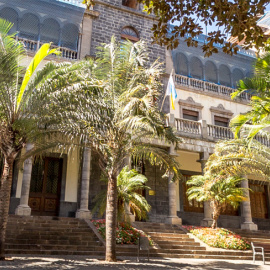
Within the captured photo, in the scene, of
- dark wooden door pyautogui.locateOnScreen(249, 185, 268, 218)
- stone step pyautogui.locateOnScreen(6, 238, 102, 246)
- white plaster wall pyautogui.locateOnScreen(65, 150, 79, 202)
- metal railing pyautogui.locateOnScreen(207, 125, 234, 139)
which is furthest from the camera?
dark wooden door pyautogui.locateOnScreen(249, 185, 268, 218)

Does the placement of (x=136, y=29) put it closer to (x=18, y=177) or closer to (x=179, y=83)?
(x=179, y=83)

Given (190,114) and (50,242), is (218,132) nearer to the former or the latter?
(190,114)

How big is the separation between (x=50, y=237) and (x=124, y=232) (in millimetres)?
2977

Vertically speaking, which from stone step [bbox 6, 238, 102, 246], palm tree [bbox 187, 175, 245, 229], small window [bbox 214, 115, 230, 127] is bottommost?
stone step [bbox 6, 238, 102, 246]

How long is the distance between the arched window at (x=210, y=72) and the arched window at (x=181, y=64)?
5.92 feet

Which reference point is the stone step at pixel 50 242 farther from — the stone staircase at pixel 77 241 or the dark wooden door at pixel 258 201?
the dark wooden door at pixel 258 201

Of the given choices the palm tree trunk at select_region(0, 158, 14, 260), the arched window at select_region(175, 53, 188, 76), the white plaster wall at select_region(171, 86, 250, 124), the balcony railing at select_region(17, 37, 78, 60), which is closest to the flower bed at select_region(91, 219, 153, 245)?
the palm tree trunk at select_region(0, 158, 14, 260)

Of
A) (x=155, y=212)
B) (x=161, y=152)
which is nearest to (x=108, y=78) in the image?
(x=161, y=152)

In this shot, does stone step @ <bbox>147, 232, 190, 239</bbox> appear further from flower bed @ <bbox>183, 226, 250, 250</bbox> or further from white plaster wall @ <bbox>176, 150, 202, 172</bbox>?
white plaster wall @ <bbox>176, 150, 202, 172</bbox>

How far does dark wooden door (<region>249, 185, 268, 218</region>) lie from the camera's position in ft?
80.4

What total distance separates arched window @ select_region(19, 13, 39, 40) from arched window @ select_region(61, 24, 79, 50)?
5.43ft

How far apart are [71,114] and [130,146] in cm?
228

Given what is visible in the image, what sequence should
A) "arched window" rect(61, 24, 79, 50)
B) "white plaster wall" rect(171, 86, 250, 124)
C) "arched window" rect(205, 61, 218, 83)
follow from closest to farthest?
"arched window" rect(61, 24, 79, 50), "white plaster wall" rect(171, 86, 250, 124), "arched window" rect(205, 61, 218, 83)

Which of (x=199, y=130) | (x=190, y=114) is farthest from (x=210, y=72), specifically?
(x=199, y=130)
